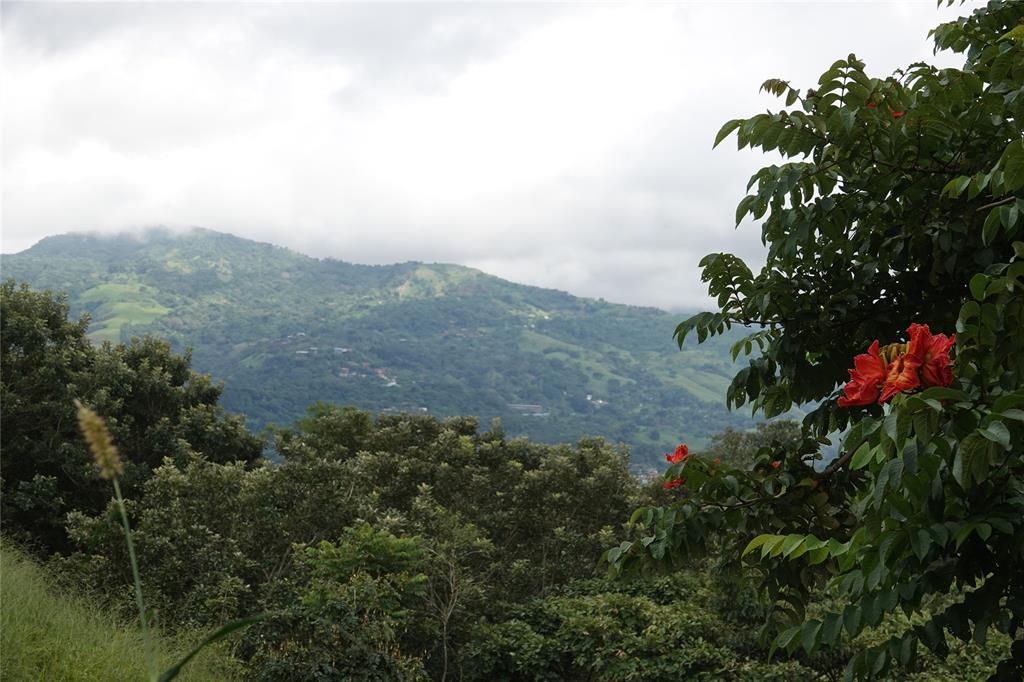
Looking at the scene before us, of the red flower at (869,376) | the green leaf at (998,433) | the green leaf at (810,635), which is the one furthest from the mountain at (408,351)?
the green leaf at (998,433)

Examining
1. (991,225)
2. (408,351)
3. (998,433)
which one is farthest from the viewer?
(408,351)

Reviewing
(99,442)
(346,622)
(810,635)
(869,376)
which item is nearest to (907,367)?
(869,376)

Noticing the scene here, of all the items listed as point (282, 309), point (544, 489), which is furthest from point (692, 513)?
point (282, 309)

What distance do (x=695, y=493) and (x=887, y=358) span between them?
1.74m

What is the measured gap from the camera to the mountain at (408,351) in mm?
A: 113188

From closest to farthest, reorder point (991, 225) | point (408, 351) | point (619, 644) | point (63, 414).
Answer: point (991, 225) < point (619, 644) < point (63, 414) < point (408, 351)

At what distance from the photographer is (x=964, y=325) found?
2658 mm

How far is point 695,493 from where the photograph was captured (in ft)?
13.7

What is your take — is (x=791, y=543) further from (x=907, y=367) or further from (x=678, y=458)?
(x=678, y=458)

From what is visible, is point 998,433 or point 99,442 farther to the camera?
point 998,433

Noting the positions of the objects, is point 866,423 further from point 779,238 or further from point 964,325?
point 779,238

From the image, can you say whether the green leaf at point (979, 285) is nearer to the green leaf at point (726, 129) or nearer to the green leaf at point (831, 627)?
the green leaf at point (831, 627)

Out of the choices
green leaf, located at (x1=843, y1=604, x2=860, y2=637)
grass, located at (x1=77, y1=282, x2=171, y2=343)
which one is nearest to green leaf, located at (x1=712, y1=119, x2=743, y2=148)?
green leaf, located at (x1=843, y1=604, x2=860, y2=637)

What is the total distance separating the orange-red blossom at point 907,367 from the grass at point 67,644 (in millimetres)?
5625
